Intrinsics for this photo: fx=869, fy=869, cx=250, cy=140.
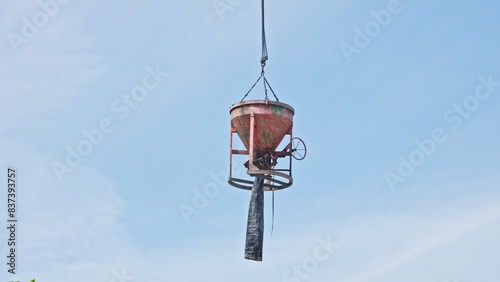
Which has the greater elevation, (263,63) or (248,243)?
(263,63)

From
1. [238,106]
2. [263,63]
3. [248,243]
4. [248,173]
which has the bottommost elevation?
[248,243]

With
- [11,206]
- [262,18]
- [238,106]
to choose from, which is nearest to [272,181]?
[238,106]

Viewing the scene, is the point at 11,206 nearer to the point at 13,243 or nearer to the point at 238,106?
the point at 13,243

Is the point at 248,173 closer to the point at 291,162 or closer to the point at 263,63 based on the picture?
the point at 291,162

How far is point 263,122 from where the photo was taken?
21359mm

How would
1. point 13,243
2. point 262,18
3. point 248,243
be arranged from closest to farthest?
point 248,243 → point 262,18 → point 13,243

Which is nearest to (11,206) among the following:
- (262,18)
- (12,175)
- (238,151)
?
(12,175)

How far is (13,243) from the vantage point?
2467 centimetres

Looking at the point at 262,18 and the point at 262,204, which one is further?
the point at 262,18

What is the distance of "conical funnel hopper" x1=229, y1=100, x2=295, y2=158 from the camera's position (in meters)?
21.2

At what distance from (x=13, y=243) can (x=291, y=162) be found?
861cm

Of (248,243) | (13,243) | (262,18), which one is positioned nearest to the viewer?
(248,243)

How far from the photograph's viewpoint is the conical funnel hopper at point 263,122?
21250mm

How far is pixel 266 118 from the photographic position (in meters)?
21.3
